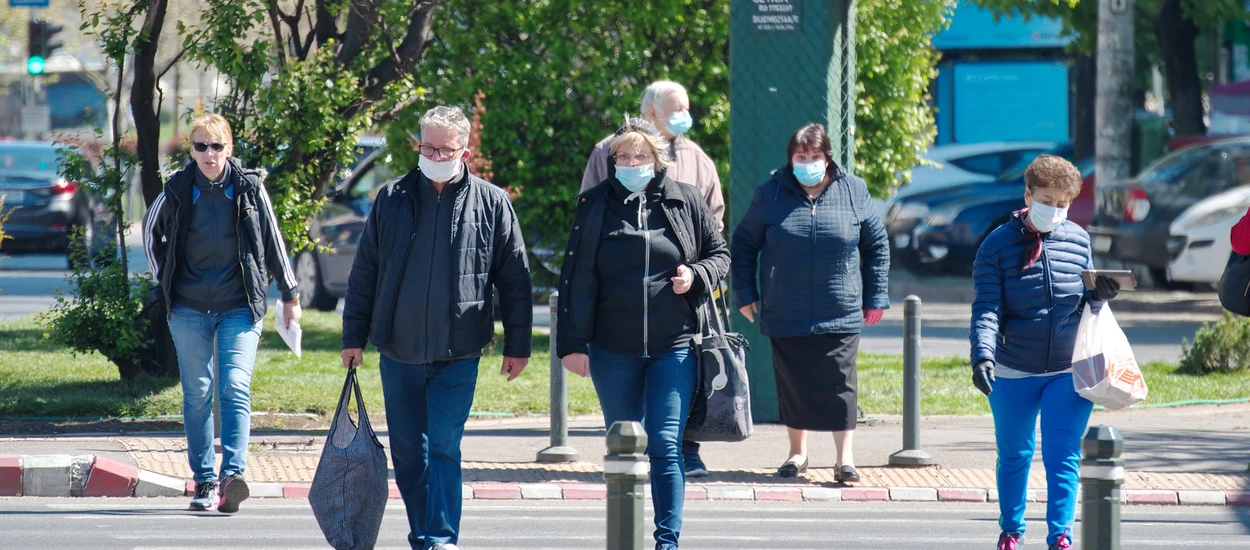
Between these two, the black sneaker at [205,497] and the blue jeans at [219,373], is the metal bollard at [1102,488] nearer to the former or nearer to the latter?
the blue jeans at [219,373]

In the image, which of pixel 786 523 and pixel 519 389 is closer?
pixel 786 523

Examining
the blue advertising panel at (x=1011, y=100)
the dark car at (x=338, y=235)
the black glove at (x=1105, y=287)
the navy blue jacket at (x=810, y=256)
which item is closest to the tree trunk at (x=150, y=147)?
the navy blue jacket at (x=810, y=256)

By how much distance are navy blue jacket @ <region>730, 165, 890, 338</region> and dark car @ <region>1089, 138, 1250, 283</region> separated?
9844 millimetres

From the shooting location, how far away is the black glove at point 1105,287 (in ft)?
20.4

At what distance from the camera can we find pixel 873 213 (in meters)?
8.09

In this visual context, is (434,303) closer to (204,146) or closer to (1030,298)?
(204,146)

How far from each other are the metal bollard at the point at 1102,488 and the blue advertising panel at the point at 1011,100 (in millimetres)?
24926

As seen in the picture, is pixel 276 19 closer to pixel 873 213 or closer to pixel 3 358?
pixel 3 358

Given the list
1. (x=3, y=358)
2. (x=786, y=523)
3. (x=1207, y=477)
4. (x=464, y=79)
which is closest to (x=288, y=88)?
(x=464, y=79)

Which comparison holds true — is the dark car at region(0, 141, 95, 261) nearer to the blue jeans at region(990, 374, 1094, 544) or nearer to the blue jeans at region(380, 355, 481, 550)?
the blue jeans at region(380, 355, 481, 550)

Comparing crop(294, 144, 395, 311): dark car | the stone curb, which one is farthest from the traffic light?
the stone curb

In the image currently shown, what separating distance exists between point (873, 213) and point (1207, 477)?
2334 mm

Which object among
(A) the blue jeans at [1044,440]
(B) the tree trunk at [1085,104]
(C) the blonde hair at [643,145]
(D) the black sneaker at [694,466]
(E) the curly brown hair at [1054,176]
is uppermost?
(B) the tree trunk at [1085,104]

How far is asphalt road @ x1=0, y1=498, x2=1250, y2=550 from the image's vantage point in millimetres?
7074
